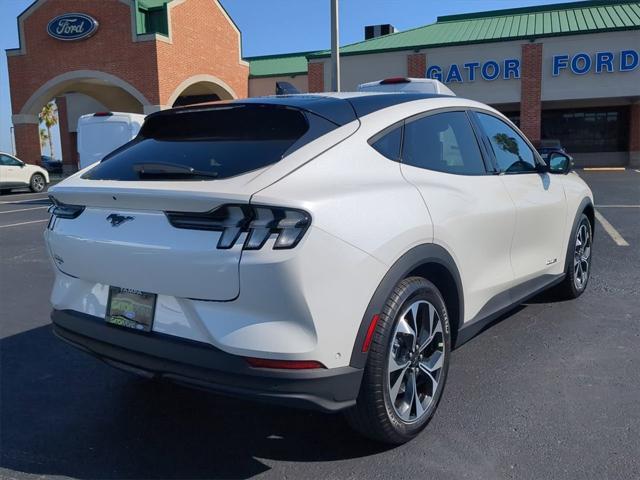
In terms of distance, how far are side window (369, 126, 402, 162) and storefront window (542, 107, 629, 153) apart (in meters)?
26.5

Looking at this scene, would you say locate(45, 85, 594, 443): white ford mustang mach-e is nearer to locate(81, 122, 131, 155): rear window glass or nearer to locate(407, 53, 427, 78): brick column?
locate(81, 122, 131, 155): rear window glass

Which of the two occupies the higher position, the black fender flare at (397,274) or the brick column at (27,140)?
the brick column at (27,140)

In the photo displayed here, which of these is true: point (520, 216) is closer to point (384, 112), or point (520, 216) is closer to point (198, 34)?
point (384, 112)

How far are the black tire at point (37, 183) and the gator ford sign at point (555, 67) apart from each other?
52.1 feet

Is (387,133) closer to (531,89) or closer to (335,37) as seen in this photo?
(335,37)

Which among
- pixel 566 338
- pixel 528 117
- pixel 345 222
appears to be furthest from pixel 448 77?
pixel 345 222

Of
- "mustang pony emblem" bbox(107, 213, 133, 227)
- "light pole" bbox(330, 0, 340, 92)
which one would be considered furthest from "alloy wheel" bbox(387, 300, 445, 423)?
"light pole" bbox(330, 0, 340, 92)

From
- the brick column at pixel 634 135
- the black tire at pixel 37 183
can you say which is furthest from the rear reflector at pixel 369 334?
the brick column at pixel 634 135

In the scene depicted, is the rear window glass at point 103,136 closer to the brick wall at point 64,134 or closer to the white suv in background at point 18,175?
the white suv in background at point 18,175

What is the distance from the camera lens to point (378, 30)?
34000mm

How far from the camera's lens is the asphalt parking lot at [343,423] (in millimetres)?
2760

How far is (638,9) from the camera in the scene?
25438 mm

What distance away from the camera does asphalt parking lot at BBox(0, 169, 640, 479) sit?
2.76 metres

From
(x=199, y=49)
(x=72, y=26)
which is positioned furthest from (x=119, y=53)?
(x=199, y=49)
